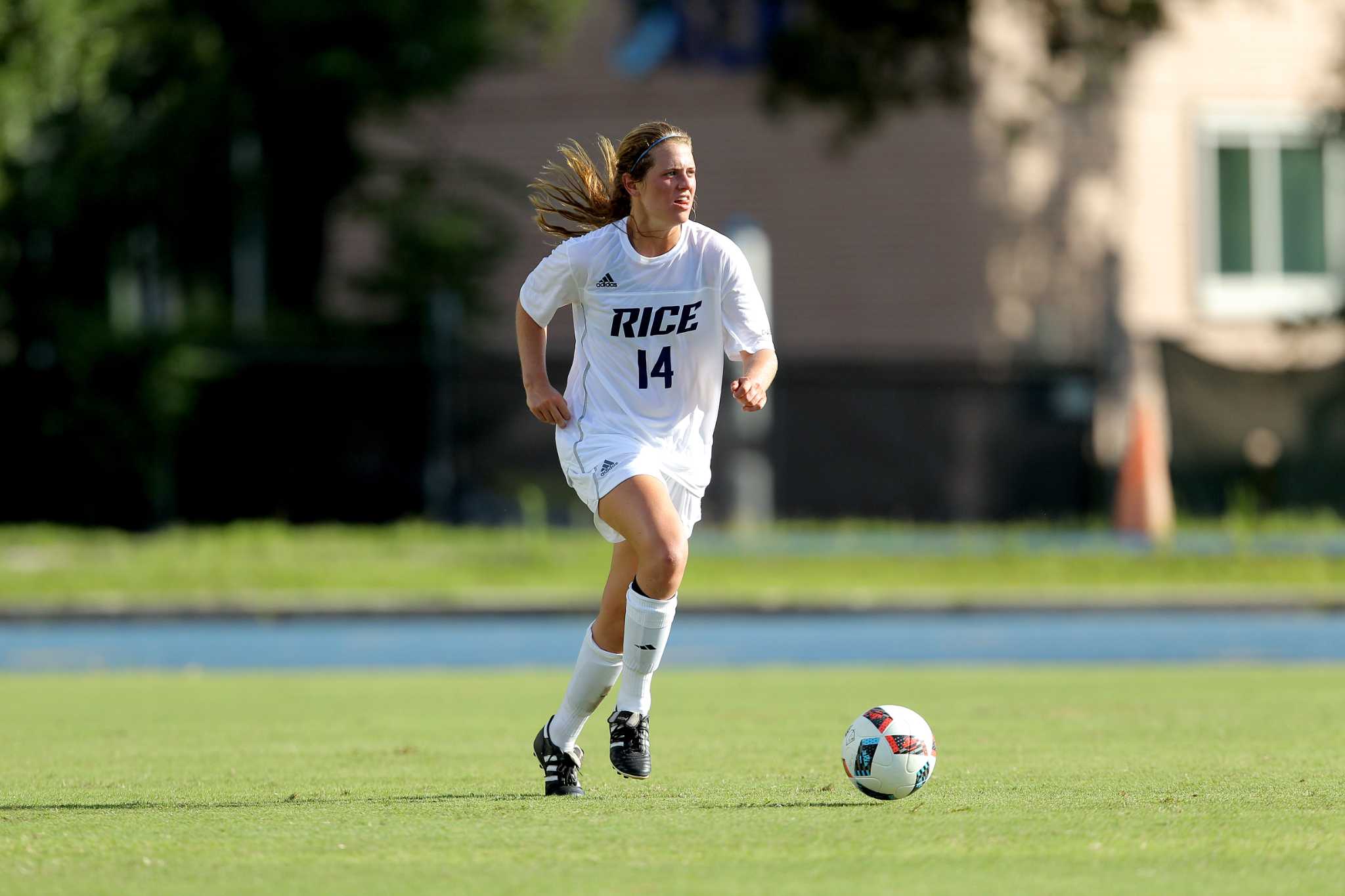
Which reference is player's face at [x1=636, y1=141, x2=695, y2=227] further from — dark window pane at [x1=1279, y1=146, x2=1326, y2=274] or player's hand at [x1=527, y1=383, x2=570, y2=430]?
dark window pane at [x1=1279, y1=146, x2=1326, y2=274]

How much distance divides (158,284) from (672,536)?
786 inches

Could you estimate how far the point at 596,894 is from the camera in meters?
4.79

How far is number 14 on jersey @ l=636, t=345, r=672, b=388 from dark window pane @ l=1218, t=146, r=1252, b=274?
21036 millimetres

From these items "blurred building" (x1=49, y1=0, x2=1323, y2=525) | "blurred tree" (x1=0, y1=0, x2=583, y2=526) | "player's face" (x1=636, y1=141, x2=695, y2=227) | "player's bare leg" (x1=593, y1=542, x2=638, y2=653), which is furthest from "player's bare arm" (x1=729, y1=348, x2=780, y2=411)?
"blurred building" (x1=49, y1=0, x2=1323, y2=525)

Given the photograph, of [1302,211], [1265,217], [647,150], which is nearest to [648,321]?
[647,150]

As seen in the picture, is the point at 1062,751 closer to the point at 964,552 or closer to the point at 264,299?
the point at 964,552

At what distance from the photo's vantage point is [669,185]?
23.0ft

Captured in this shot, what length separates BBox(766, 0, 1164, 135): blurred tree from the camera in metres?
24.5

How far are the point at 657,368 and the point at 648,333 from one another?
0.39 ft

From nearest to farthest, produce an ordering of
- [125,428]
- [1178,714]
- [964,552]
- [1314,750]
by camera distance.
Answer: [1314,750] → [1178,714] → [964,552] → [125,428]

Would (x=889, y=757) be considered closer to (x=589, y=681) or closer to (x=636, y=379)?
(x=589, y=681)

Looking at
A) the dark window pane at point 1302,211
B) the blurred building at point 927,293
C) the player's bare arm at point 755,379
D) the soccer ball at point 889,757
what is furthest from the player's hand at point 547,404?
the dark window pane at point 1302,211

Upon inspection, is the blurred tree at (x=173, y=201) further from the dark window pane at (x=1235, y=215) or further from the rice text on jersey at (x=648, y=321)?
the rice text on jersey at (x=648, y=321)

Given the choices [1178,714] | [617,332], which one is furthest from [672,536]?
[1178,714]
